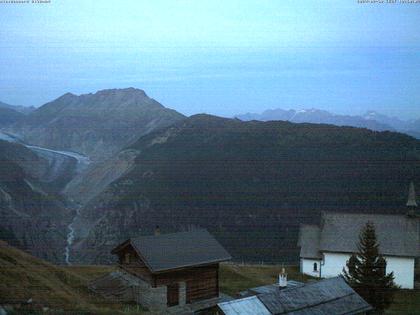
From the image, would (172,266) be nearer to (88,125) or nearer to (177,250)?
(177,250)

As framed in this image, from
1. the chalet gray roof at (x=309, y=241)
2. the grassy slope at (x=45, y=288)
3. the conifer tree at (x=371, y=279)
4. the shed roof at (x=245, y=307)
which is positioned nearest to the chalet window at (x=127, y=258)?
the grassy slope at (x=45, y=288)

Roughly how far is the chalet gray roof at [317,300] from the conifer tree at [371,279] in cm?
70

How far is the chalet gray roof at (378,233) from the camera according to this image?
9047 millimetres

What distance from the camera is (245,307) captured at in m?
3.89

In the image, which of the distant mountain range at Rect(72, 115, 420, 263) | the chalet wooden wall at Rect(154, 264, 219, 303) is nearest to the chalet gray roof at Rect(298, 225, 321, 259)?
the distant mountain range at Rect(72, 115, 420, 263)

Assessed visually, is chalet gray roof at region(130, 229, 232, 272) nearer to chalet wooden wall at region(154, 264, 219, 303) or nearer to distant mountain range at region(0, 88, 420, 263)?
chalet wooden wall at region(154, 264, 219, 303)

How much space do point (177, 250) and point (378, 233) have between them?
5.27 metres

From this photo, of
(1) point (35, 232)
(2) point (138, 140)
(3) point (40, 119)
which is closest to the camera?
(1) point (35, 232)

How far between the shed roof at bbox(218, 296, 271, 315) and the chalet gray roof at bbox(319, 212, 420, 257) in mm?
5619

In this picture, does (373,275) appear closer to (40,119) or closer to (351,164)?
(351,164)

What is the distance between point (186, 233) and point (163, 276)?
2.55ft

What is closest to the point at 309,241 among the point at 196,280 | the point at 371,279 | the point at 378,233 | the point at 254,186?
the point at 378,233

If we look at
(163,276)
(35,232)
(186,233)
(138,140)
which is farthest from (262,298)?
(138,140)

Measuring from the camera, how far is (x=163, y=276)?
5.52 meters
